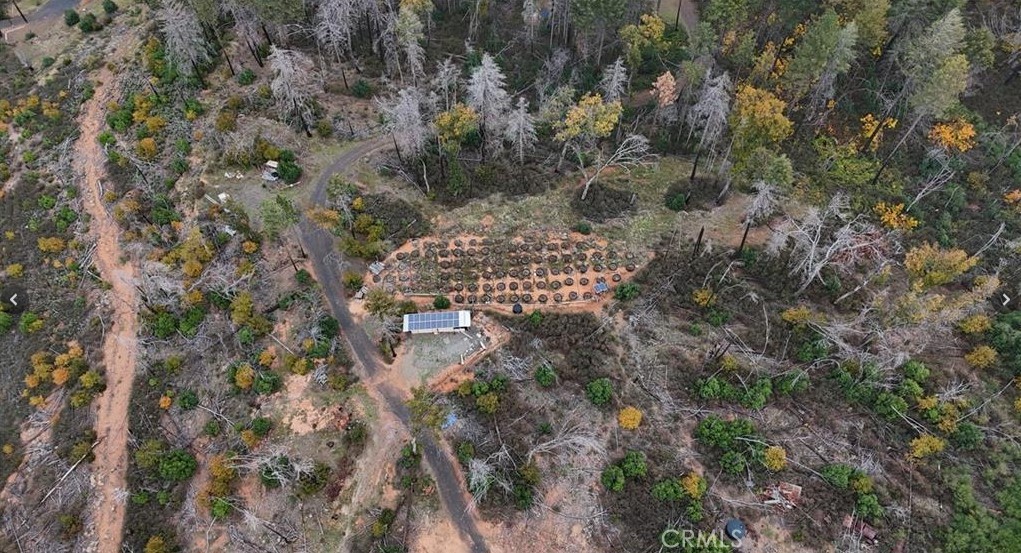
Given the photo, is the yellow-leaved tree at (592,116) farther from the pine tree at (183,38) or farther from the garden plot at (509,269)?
the pine tree at (183,38)

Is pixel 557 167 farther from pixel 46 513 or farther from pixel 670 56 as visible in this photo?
pixel 46 513

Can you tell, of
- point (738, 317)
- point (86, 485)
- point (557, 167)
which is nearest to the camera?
point (86, 485)

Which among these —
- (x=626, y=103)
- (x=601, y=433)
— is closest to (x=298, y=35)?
(x=626, y=103)

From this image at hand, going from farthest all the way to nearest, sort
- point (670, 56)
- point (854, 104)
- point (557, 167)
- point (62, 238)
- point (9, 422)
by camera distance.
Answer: point (670, 56), point (854, 104), point (557, 167), point (62, 238), point (9, 422)

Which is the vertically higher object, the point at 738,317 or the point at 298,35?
the point at 298,35

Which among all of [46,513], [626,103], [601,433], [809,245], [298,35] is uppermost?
[298,35]

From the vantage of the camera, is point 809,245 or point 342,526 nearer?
point 342,526

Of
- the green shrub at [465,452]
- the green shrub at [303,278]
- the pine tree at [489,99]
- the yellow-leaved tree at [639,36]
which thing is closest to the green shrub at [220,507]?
the green shrub at [465,452]
